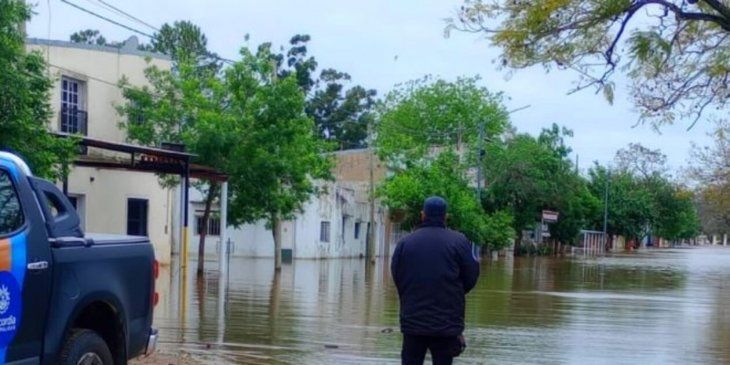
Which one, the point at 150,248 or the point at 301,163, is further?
the point at 301,163

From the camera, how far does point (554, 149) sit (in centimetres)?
8119

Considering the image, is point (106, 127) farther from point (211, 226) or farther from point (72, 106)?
point (211, 226)

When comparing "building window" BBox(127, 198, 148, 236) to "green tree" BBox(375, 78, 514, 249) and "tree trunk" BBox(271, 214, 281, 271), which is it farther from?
"green tree" BBox(375, 78, 514, 249)

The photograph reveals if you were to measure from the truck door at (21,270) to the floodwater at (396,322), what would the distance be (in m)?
5.59

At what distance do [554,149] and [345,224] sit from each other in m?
32.2

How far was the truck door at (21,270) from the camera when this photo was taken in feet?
20.6

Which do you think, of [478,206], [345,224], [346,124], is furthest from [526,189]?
[346,124]

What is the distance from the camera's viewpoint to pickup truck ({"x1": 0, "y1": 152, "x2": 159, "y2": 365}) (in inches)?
252

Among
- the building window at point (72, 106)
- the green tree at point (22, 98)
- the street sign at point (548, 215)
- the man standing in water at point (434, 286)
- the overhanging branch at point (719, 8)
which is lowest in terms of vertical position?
the man standing in water at point (434, 286)

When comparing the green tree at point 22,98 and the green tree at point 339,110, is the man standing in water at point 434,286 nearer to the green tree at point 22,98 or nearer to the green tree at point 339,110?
the green tree at point 22,98

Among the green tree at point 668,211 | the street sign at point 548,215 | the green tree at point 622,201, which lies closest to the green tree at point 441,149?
the street sign at point 548,215

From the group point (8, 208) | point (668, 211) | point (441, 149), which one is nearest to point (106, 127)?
point (8, 208)

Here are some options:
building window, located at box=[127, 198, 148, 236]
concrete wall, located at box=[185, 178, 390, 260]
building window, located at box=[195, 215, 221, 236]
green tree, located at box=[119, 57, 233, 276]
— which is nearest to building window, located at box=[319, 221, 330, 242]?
concrete wall, located at box=[185, 178, 390, 260]

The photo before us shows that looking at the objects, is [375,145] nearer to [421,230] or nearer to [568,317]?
[568,317]
